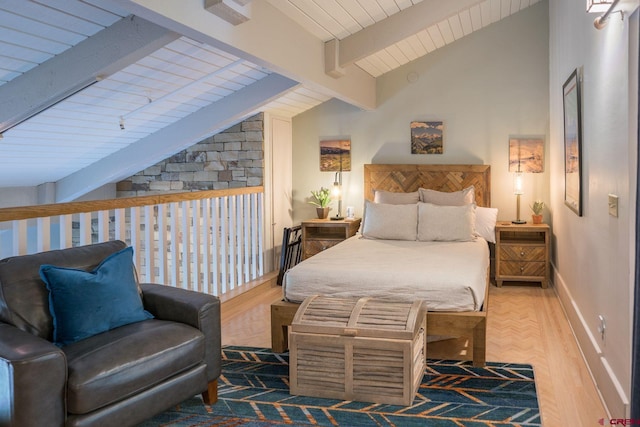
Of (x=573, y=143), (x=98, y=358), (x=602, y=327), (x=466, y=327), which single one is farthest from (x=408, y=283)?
(x=98, y=358)

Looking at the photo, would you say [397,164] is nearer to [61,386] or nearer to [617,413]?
[617,413]

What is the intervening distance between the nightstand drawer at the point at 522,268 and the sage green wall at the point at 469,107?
Answer: 2.30 feet

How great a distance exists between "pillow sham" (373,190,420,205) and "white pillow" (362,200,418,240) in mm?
540

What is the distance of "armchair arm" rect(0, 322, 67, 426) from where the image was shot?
88.7 inches

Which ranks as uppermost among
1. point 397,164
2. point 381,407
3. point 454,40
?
point 454,40

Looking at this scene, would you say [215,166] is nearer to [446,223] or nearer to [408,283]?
[446,223]

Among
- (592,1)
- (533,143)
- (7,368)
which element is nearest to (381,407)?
(7,368)

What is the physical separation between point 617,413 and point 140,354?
2.16 m

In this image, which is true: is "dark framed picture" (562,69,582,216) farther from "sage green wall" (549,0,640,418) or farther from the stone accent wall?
the stone accent wall

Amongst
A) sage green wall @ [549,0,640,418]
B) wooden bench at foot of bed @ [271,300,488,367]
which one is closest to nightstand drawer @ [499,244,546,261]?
sage green wall @ [549,0,640,418]

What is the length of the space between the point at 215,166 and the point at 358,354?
3865 millimetres

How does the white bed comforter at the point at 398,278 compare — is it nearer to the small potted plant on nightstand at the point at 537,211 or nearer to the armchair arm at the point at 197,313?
the armchair arm at the point at 197,313

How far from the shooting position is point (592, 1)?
2824mm

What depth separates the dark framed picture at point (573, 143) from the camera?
13.3 ft
